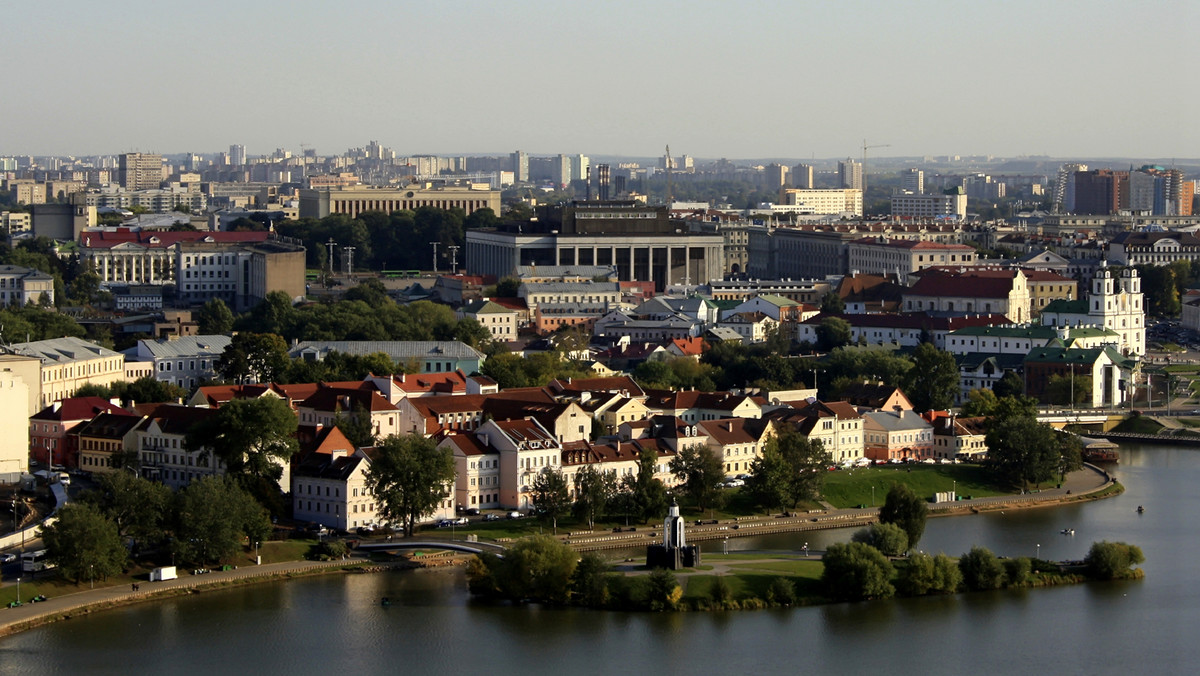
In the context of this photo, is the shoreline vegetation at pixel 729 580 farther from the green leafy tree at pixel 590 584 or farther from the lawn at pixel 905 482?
the lawn at pixel 905 482

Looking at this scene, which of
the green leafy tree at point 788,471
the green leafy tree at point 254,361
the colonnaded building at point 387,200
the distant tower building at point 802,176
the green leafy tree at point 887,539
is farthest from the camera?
the distant tower building at point 802,176

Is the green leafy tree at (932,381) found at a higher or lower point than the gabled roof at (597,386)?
lower

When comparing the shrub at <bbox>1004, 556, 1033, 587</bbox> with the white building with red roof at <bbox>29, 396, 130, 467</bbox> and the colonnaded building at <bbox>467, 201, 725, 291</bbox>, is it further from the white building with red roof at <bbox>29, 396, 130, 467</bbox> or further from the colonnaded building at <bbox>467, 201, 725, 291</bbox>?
the colonnaded building at <bbox>467, 201, 725, 291</bbox>

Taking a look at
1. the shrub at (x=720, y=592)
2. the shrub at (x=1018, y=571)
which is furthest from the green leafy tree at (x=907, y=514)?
the shrub at (x=720, y=592)

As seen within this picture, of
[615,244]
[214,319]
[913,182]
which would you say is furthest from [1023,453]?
[913,182]

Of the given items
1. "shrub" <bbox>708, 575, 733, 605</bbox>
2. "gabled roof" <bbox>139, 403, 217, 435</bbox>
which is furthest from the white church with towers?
"shrub" <bbox>708, 575, 733, 605</bbox>

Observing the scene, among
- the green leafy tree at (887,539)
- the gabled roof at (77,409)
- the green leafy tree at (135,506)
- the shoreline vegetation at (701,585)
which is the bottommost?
the shoreline vegetation at (701,585)
